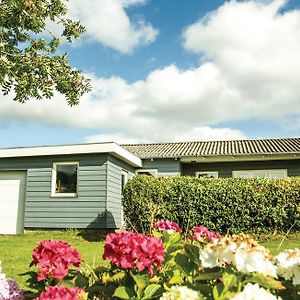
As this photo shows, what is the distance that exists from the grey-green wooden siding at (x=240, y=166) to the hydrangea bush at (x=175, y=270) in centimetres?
1742

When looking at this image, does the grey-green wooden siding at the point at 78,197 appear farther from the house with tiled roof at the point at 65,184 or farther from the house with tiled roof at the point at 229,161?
the house with tiled roof at the point at 229,161

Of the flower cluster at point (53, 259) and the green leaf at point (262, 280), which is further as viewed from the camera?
the flower cluster at point (53, 259)

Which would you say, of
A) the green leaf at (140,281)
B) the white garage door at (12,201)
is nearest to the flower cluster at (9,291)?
the green leaf at (140,281)

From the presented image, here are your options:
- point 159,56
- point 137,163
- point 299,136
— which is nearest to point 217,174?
point 137,163

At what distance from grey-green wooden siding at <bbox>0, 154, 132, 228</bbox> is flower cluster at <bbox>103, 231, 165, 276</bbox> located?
1322 centimetres

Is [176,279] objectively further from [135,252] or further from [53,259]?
[53,259]

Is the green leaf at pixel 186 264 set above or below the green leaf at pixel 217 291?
above

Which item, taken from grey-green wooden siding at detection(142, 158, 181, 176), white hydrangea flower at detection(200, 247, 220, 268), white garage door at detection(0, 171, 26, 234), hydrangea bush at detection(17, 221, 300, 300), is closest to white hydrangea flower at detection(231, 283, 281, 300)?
hydrangea bush at detection(17, 221, 300, 300)

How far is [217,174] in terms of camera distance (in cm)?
2006

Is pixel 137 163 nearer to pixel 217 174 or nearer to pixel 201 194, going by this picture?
pixel 217 174

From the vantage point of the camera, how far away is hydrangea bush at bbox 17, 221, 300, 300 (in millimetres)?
1808

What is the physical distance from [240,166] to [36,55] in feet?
41.6

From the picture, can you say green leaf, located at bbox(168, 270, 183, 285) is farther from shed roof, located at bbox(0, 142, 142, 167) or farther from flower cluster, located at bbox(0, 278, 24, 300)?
shed roof, located at bbox(0, 142, 142, 167)

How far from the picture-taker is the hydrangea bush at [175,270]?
181cm
